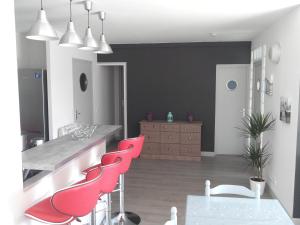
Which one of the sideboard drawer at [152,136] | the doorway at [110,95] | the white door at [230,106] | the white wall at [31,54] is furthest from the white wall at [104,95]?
the white door at [230,106]

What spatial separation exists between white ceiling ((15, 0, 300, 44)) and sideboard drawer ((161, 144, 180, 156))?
2.38 m

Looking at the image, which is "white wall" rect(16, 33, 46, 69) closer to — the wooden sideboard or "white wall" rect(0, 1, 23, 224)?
the wooden sideboard

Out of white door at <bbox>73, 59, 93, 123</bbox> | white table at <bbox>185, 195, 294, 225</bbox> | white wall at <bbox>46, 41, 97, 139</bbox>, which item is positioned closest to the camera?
white table at <bbox>185, 195, 294, 225</bbox>

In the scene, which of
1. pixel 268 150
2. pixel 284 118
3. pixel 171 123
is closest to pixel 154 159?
pixel 171 123

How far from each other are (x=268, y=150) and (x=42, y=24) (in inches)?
148

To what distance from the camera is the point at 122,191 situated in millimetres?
3453

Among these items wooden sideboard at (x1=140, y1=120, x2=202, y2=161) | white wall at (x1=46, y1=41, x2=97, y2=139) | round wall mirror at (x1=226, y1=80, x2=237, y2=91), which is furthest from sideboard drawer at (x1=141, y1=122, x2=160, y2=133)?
round wall mirror at (x1=226, y1=80, x2=237, y2=91)

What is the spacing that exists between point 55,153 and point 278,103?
3077mm

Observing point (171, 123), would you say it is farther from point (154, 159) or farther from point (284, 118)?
point (284, 118)

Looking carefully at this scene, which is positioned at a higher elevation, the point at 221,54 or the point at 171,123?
the point at 221,54

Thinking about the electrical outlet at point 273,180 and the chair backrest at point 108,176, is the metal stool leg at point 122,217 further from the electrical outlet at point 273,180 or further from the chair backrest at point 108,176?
the electrical outlet at point 273,180

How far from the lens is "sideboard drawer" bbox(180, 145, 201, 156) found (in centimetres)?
629

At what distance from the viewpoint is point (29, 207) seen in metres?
2.17

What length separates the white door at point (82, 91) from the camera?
589 cm
